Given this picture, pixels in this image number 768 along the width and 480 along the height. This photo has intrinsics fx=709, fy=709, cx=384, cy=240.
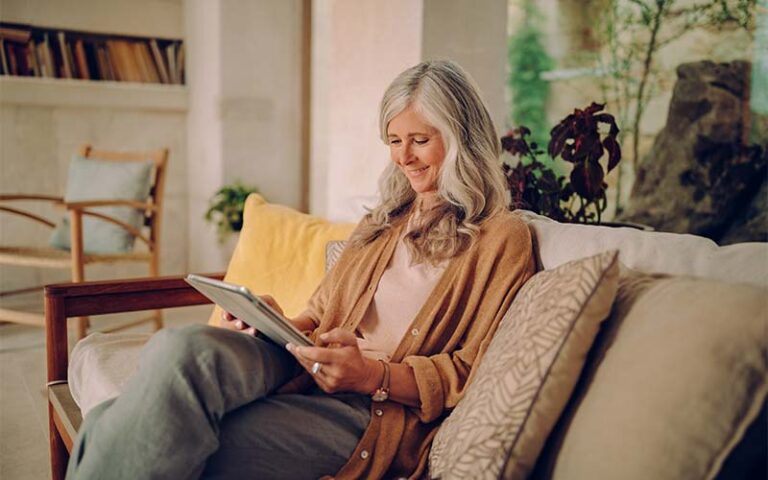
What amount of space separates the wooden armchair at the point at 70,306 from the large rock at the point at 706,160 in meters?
2.46

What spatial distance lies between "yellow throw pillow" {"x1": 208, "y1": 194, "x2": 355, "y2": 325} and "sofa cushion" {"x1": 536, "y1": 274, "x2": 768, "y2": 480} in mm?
995

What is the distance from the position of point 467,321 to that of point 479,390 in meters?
0.27

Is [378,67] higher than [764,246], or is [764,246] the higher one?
[378,67]

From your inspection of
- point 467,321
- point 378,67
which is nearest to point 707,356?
point 467,321

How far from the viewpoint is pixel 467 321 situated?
53.9 inches

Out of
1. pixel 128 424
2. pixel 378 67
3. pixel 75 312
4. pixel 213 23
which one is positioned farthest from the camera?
pixel 213 23

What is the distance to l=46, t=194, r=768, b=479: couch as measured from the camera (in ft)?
2.75

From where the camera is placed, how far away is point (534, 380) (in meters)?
0.99

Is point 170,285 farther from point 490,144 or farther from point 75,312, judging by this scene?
point 490,144

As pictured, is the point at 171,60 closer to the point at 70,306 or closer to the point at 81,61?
the point at 81,61

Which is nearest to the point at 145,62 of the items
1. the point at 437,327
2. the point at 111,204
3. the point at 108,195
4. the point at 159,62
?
the point at 159,62

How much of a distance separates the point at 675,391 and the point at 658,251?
40 cm

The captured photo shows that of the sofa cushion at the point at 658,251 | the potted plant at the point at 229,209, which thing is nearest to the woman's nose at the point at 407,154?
the sofa cushion at the point at 658,251

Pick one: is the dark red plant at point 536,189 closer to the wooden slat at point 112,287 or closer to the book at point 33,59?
the wooden slat at point 112,287
